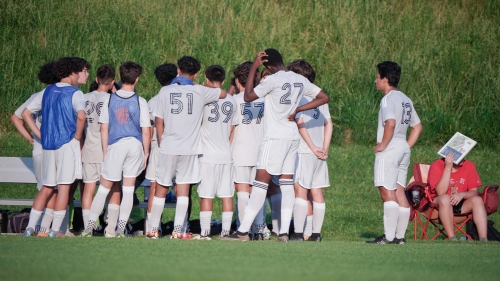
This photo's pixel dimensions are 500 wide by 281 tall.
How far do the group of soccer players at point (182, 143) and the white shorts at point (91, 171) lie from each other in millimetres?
14

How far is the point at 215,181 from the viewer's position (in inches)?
431

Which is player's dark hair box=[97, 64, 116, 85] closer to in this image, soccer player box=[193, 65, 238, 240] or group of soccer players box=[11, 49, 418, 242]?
group of soccer players box=[11, 49, 418, 242]

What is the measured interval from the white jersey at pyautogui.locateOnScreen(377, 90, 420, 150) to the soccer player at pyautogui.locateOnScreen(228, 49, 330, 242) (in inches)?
32.0

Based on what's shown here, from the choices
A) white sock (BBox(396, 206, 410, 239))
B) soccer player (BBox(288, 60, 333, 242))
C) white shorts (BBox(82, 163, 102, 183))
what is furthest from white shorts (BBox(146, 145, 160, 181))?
white sock (BBox(396, 206, 410, 239))

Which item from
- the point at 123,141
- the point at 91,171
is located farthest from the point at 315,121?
the point at 91,171

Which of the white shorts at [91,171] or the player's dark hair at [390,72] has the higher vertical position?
the player's dark hair at [390,72]

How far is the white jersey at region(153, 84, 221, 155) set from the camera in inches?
Answer: 411

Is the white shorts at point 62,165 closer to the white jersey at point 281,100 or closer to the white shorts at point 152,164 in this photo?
the white shorts at point 152,164

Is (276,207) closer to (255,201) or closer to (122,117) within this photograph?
(255,201)

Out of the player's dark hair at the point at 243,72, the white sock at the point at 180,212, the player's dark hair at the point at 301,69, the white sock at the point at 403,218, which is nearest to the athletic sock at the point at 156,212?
the white sock at the point at 180,212

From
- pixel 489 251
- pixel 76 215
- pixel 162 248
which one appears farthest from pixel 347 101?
pixel 162 248

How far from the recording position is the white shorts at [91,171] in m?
11.2

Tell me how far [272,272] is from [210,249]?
1.62 metres

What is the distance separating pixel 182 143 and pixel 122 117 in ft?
2.77
